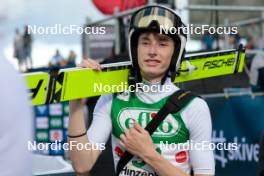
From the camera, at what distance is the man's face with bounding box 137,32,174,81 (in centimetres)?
235

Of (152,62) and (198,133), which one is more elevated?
(152,62)

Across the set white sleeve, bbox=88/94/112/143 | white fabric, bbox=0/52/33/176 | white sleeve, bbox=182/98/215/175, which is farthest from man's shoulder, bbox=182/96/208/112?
white fabric, bbox=0/52/33/176

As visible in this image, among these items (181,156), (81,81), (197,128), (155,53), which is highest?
Answer: (155,53)

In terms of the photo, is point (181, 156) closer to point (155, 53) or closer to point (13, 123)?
point (155, 53)

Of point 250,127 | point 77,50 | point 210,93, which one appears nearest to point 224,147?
point 250,127

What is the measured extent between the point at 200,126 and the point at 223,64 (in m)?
0.61

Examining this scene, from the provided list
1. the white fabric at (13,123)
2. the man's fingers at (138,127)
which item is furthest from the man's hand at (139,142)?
the white fabric at (13,123)

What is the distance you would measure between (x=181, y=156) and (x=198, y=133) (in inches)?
4.6

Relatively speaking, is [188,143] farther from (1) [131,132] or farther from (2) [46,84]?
(2) [46,84]

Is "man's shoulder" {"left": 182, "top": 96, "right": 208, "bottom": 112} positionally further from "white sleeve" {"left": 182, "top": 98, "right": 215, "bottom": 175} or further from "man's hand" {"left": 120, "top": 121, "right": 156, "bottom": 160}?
"man's hand" {"left": 120, "top": 121, "right": 156, "bottom": 160}

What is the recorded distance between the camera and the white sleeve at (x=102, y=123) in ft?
7.83

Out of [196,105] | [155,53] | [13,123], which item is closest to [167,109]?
[196,105]

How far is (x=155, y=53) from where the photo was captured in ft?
7.66

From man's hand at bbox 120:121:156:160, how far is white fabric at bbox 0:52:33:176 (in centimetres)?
94
